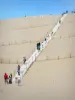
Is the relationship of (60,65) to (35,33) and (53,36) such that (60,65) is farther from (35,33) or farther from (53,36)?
(35,33)

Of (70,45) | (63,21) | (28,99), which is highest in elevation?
(63,21)

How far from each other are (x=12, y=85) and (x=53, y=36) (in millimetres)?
11253

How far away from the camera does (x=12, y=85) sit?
14.4 m

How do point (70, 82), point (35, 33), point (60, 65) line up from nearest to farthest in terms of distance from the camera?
point (70, 82), point (60, 65), point (35, 33)

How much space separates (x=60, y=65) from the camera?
1761 cm

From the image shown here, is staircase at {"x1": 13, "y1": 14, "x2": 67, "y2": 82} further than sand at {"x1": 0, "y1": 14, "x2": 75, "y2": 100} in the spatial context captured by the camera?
Yes

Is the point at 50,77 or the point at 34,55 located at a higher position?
the point at 34,55

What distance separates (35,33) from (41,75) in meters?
Answer: 12.0

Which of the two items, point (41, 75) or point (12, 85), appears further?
point (41, 75)

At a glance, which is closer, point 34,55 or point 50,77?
point 50,77

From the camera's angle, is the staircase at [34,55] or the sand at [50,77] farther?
the staircase at [34,55]

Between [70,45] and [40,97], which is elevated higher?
[70,45]

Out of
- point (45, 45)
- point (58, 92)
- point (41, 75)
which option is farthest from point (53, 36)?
point (58, 92)

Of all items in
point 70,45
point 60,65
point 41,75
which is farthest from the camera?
point 70,45
